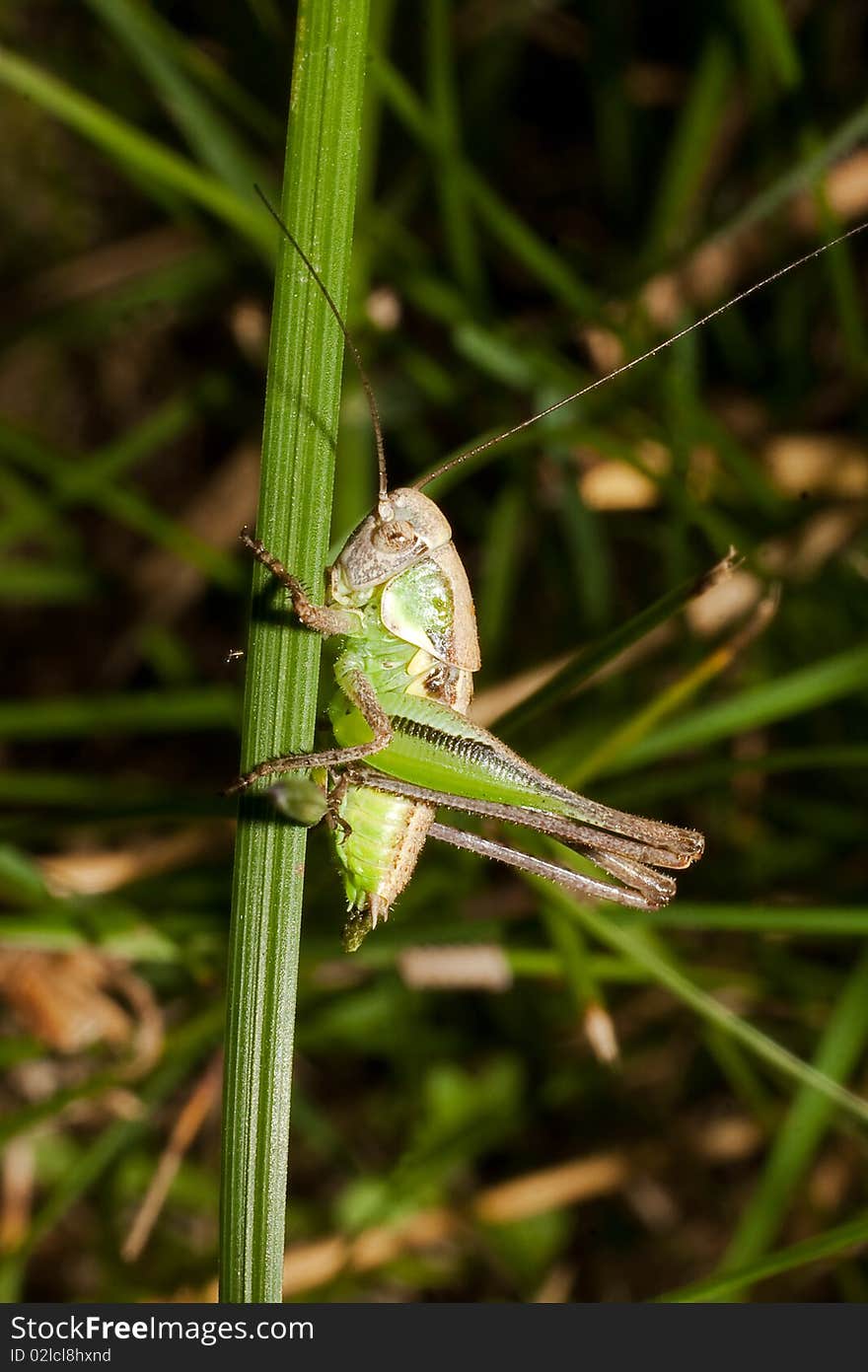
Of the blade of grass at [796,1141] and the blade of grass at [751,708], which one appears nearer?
the blade of grass at [751,708]

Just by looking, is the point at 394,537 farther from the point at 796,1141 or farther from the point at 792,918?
the point at 796,1141

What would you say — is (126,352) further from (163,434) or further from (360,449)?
(360,449)

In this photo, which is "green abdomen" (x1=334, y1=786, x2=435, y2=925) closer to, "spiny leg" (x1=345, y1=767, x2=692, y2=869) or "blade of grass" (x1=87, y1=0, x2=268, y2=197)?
"spiny leg" (x1=345, y1=767, x2=692, y2=869)

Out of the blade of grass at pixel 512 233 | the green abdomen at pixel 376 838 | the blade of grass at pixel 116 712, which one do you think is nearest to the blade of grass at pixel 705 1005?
the green abdomen at pixel 376 838

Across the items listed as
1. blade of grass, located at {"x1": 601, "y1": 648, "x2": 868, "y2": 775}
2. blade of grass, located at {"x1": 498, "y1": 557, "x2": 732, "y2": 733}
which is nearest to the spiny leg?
blade of grass, located at {"x1": 498, "y1": 557, "x2": 732, "y2": 733}

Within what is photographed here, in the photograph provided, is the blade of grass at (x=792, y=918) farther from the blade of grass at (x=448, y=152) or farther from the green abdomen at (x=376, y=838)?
the blade of grass at (x=448, y=152)

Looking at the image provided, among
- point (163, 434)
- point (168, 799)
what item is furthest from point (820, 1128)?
point (163, 434)
